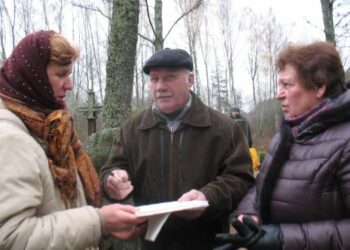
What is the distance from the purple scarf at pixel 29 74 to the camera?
1.92 meters

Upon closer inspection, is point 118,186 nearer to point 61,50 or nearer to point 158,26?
point 61,50

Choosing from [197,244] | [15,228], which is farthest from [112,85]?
[15,228]

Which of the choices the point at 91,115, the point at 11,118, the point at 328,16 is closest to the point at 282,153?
the point at 11,118

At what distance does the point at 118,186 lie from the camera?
261 centimetres

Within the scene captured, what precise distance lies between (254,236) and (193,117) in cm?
101

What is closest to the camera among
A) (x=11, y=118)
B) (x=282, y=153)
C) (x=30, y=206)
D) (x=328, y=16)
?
(x=30, y=206)

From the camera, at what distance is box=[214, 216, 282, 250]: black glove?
211cm

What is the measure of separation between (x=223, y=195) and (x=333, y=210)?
0.78m

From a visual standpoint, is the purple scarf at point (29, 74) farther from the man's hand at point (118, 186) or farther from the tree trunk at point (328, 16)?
the tree trunk at point (328, 16)

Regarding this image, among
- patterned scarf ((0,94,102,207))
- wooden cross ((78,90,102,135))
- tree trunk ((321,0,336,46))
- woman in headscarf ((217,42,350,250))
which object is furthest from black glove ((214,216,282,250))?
wooden cross ((78,90,102,135))

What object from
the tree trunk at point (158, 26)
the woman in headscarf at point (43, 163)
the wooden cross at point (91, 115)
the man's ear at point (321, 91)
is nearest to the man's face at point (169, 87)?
the woman in headscarf at point (43, 163)

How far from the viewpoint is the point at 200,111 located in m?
2.95

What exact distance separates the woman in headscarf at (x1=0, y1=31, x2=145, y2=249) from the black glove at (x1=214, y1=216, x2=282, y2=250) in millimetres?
539

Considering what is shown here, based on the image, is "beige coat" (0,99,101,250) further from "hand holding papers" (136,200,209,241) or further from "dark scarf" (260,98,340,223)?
"dark scarf" (260,98,340,223)
